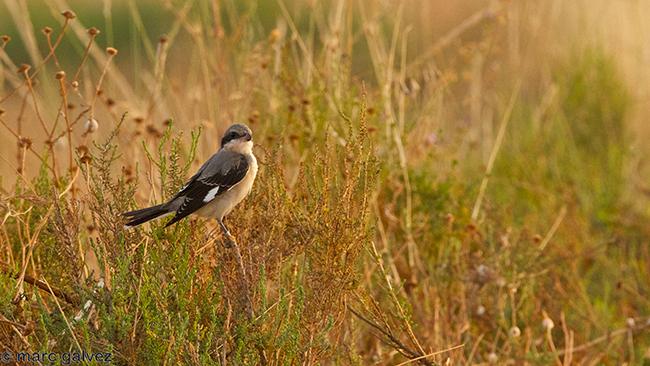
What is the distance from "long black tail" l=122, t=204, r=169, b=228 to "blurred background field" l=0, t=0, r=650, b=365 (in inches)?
1.7

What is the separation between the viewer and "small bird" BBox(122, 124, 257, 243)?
361cm

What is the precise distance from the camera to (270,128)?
17.0 feet

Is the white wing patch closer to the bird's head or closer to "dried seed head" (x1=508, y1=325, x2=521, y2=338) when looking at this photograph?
the bird's head

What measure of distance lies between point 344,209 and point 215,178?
0.86 metres

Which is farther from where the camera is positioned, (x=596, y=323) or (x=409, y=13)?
(x=409, y=13)

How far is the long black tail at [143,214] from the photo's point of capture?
3.48m

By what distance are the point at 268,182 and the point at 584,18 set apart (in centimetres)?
566

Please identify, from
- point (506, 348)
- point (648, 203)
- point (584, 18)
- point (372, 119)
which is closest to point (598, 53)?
point (584, 18)

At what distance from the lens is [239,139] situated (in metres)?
4.25

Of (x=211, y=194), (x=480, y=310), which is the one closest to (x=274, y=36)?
(x=211, y=194)

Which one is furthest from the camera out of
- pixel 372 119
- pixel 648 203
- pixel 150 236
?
pixel 648 203

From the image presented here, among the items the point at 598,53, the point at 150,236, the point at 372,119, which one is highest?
the point at 150,236

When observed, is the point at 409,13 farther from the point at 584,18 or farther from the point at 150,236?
the point at 150,236

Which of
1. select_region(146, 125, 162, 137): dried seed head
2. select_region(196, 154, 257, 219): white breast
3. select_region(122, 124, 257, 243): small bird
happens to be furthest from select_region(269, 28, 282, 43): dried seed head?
select_region(196, 154, 257, 219): white breast
